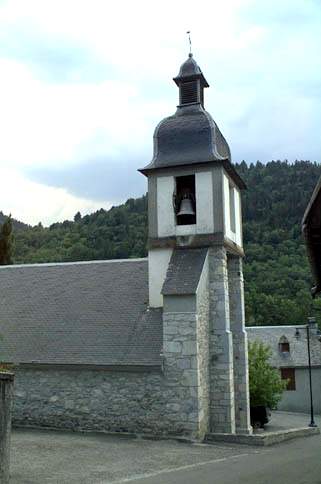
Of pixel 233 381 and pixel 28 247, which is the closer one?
pixel 233 381

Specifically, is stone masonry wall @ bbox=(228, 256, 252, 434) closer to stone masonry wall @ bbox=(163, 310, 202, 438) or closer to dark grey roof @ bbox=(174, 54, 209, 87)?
stone masonry wall @ bbox=(163, 310, 202, 438)

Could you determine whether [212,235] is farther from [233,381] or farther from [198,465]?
[198,465]

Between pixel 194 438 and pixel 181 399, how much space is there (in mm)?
1102

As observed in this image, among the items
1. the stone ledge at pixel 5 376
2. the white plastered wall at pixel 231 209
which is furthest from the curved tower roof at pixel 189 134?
the stone ledge at pixel 5 376

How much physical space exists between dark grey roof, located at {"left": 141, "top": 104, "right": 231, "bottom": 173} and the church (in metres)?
0.04

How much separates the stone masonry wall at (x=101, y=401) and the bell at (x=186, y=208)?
4.54 meters

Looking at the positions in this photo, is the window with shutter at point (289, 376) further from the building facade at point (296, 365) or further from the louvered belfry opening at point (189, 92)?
the louvered belfry opening at point (189, 92)

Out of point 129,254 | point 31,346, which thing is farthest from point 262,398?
point 129,254

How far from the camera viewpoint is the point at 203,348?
16.9 m

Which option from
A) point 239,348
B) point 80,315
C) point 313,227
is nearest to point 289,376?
point 239,348

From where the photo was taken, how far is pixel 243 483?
33.7 ft

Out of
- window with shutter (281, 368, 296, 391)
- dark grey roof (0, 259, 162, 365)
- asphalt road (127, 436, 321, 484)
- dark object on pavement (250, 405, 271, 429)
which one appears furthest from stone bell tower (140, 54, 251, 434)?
window with shutter (281, 368, 296, 391)

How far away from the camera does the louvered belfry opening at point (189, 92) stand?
19.8 meters

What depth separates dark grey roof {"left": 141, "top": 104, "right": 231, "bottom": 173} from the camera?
60.9 ft
